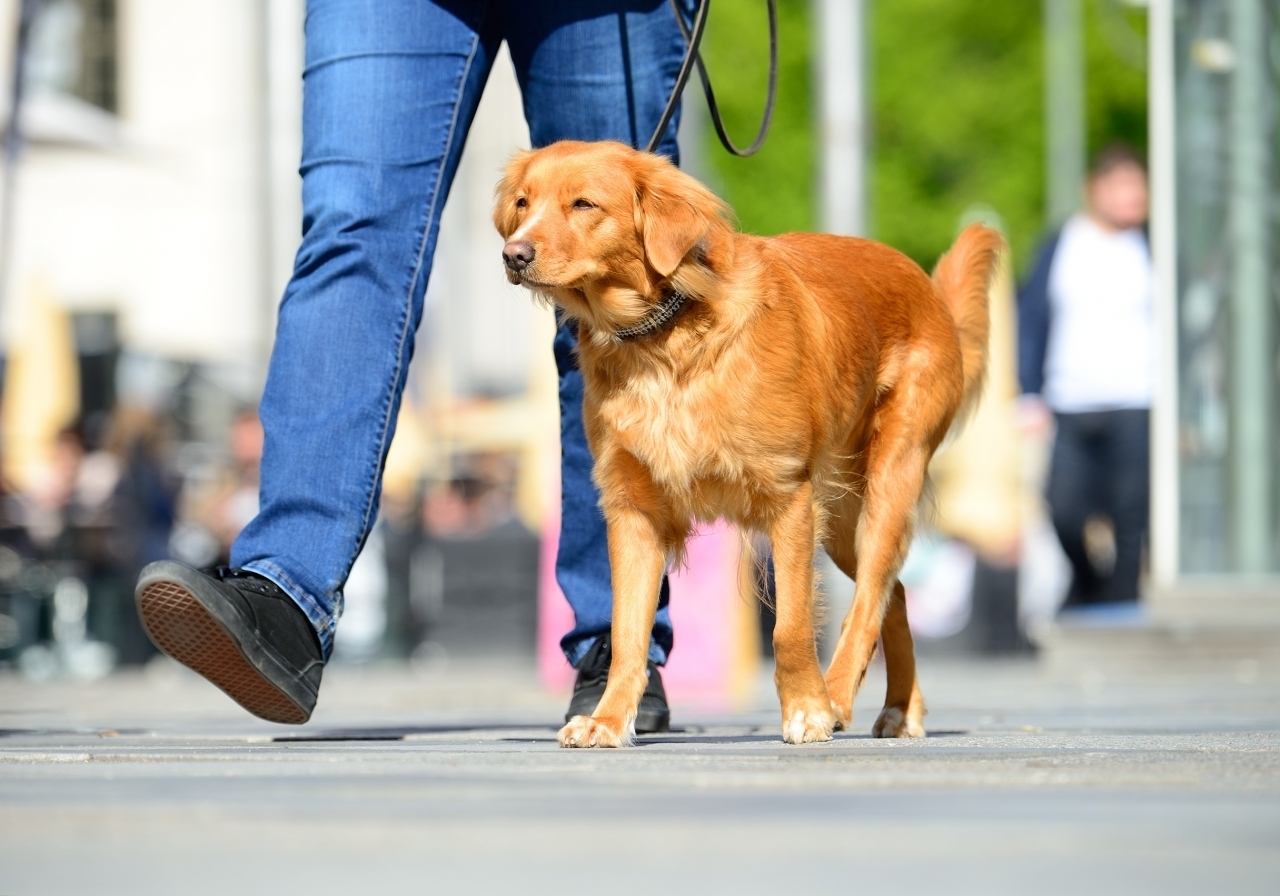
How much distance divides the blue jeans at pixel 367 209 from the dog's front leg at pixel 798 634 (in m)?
0.44

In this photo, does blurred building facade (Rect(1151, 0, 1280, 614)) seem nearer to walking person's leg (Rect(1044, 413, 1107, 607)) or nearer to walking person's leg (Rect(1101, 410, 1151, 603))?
walking person's leg (Rect(1101, 410, 1151, 603))

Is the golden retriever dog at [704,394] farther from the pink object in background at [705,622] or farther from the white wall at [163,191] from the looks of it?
the white wall at [163,191]

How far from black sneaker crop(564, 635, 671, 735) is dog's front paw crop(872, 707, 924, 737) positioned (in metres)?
0.43

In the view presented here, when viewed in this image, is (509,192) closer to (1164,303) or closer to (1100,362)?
(1100,362)

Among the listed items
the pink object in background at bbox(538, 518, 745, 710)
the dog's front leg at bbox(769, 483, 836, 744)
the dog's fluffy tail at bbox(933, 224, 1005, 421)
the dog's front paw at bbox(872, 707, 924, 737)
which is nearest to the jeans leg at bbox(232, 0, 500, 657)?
the dog's front leg at bbox(769, 483, 836, 744)

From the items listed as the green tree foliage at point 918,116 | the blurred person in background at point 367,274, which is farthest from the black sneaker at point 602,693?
the green tree foliage at point 918,116

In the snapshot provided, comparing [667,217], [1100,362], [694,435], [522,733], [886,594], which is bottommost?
[522,733]

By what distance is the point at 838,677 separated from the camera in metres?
4.12

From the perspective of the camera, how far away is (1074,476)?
954 cm

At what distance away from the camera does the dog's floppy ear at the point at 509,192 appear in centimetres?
421

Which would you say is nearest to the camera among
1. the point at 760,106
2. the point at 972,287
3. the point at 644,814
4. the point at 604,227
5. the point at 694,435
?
the point at 644,814


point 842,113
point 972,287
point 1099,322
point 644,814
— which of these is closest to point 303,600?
point 644,814

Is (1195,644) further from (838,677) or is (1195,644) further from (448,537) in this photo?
(448,537)

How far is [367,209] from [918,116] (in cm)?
2793
